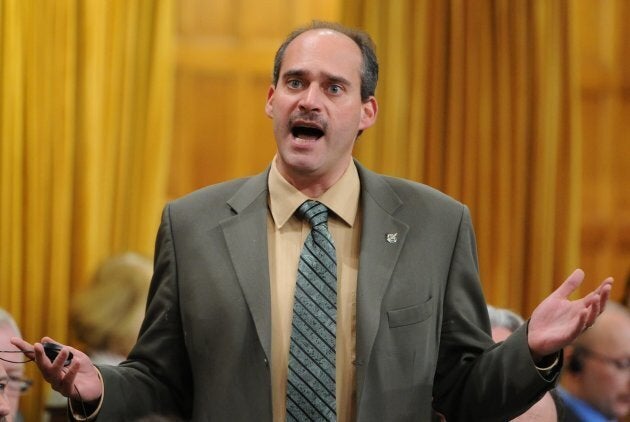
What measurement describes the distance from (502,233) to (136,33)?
1.83 m

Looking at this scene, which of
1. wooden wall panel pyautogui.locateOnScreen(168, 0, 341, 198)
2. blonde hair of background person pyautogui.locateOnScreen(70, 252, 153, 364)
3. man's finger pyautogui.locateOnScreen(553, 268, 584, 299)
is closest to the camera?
man's finger pyautogui.locateOnScreen(553, 268, 584, 299)

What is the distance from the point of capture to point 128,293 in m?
4.07

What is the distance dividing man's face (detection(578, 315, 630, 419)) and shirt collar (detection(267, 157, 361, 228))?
1.80 metres

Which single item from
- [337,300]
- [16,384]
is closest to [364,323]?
[337,300]

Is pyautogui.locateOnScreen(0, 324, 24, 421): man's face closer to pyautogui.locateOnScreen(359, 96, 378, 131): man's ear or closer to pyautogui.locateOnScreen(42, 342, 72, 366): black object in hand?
pyautogui.locateOnScreen(42, 342, 72, 366): black object in hand

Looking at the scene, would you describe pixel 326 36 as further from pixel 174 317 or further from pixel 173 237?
pixel 174 317

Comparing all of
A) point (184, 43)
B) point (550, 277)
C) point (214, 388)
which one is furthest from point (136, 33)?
point (214, 388)

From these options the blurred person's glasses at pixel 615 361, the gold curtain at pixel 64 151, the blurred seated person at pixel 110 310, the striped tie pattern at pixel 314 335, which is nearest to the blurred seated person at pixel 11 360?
the blurred seated person at pixel 110 310

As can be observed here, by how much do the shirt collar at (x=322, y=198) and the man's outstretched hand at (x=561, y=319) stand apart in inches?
16.8

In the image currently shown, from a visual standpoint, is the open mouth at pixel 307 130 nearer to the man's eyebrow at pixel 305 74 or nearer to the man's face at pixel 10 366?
the man's eyebrow at pixel 305 74

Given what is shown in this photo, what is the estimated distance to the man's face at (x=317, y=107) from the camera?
6.94ft

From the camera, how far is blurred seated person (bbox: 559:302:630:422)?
3656 mm

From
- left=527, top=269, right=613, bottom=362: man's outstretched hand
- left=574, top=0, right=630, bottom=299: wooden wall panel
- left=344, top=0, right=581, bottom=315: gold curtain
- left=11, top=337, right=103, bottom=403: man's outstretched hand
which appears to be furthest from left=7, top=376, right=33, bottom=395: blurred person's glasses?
left=574, top=0, right=630, bottom=299: wooden wall panel

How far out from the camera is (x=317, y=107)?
2.11 metres
